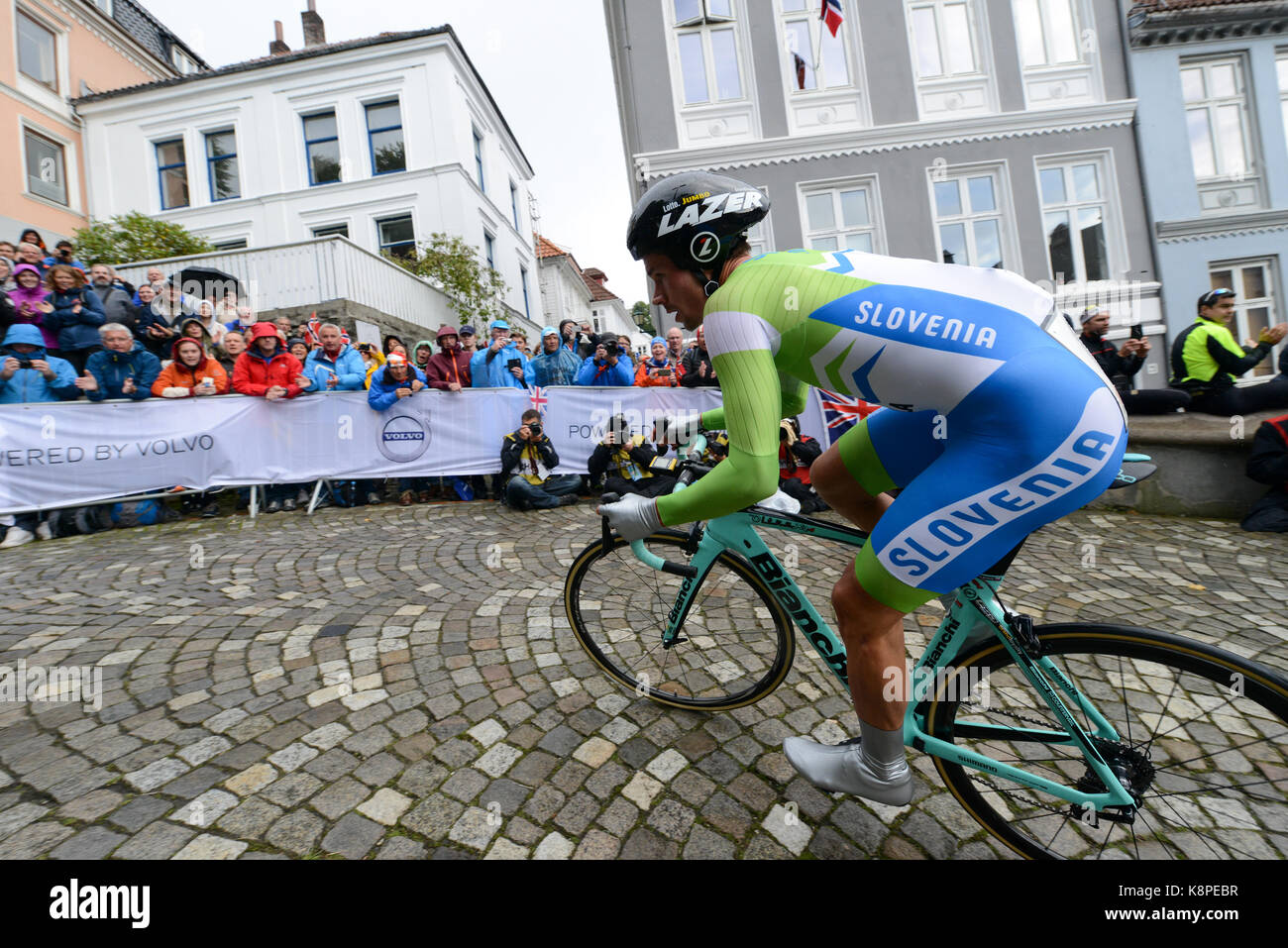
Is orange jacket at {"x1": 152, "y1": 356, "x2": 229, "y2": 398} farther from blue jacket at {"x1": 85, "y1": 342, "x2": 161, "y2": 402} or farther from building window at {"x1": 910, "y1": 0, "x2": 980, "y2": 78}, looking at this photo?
building window at {"x1": 910, "y1": 0, "x2": 980, "y2": 78}

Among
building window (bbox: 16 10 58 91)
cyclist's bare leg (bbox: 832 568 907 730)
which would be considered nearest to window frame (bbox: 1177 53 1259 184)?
cyclist's bare leg (bbox: 832 568 907 730)

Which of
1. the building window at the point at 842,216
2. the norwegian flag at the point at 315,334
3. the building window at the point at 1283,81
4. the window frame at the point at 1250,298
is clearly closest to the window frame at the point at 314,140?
the norwegian flag at the point at 315,334

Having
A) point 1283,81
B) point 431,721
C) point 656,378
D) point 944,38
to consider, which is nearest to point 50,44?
point 656,378

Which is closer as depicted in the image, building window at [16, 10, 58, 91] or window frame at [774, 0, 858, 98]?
window frame at [774, 0, 858, 98]

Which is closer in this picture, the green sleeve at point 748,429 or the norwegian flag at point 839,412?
the green sleeve at point 748,429

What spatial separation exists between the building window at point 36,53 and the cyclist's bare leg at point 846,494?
32.2m

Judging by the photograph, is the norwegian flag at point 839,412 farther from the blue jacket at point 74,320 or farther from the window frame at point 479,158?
the window frame at point 479,158

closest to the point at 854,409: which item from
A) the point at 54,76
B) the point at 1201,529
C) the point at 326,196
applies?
the point at 1201,529

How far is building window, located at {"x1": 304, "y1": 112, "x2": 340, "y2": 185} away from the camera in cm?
2138

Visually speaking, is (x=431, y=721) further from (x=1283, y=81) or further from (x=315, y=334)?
(x=1283, y=81)

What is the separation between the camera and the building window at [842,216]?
43.8 feet

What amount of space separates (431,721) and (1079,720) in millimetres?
2397

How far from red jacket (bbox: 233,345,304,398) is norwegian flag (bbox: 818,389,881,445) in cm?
666

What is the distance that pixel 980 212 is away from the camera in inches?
528
